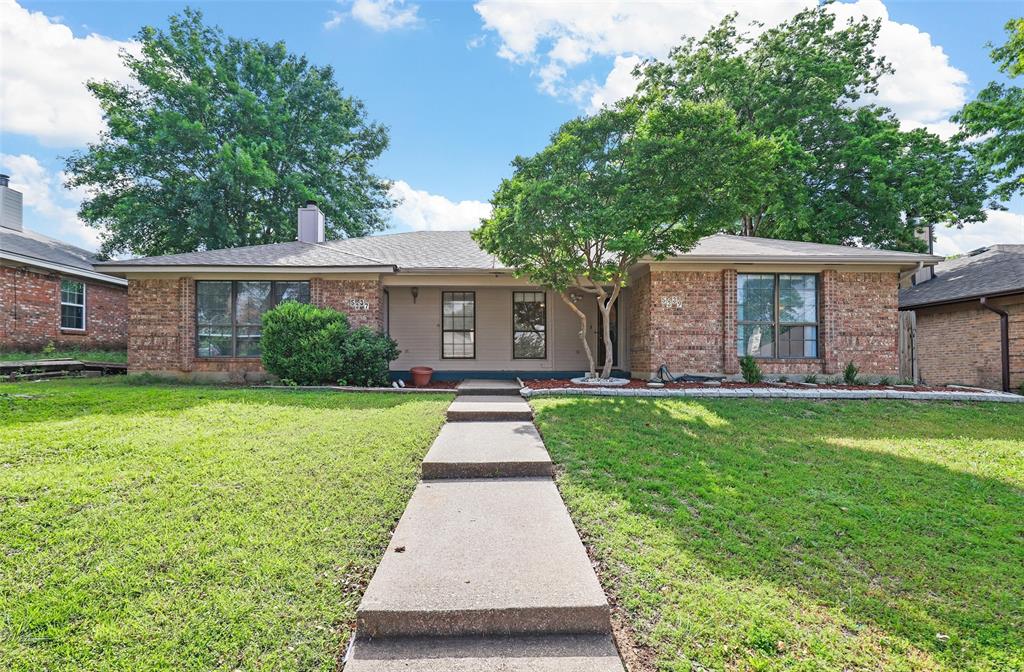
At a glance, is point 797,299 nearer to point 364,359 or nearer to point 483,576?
point 364,359

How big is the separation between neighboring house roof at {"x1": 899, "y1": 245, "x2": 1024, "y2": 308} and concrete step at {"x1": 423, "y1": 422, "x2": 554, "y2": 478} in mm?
12030

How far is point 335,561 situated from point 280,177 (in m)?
19.5

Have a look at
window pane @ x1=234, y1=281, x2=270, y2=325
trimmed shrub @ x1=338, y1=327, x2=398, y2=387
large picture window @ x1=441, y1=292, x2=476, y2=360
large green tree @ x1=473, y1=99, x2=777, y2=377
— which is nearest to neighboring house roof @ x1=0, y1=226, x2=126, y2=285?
window pane @ x1=234, y1=281, x2=270, y2=325

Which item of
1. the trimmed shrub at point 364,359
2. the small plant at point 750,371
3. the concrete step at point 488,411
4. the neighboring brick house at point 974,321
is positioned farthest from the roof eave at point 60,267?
the neighboring brick house at point 974,321

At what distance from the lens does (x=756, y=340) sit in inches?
391

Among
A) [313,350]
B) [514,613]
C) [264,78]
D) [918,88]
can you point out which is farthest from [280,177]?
[918,88]

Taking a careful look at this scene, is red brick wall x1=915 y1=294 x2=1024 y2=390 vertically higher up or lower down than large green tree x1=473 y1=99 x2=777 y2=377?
lower down

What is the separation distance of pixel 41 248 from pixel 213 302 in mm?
7908

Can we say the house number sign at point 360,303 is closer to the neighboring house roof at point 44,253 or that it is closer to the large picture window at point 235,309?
the large picture window at point 235,309

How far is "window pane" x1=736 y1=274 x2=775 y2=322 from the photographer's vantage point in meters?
9.91

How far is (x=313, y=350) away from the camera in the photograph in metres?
8.70

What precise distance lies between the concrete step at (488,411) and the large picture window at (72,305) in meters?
13.3

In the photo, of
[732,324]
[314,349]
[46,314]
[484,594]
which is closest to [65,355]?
[46,314]

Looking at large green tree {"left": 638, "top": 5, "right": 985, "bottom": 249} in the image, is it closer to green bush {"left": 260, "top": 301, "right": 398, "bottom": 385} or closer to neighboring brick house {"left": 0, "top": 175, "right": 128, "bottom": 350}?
green bush {"left": 260, "top": 301, "right": 398, "bottom": 385}
